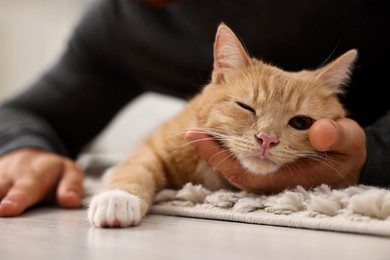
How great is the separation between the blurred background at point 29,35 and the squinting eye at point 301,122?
254 cm

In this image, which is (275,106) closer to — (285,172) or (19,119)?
(285,172)

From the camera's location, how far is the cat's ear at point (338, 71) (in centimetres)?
115

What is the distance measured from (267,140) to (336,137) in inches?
5.9

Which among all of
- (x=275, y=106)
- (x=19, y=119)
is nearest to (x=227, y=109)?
(x=275, y=106)

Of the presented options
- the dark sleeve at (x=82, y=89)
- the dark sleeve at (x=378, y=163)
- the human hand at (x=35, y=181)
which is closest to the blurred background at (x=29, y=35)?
the dark sleeve at (x=82, y=89)

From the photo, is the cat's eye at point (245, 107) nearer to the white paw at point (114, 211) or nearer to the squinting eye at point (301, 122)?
the squinting eye at point (301, 122)

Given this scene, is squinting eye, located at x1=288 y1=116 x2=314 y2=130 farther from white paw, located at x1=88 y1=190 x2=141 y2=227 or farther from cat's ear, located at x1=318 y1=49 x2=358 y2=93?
white paw, located at x1=88 y1=190 x2=141 y2=227

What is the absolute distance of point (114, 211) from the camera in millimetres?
982

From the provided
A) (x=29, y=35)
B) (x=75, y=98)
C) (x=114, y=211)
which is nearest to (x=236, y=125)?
(x=114, y=211)

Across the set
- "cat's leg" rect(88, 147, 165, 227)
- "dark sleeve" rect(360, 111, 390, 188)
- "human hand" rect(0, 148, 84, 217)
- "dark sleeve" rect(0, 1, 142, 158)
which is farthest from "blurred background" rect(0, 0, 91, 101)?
"dark sleeve" rect(360, 111, 390, 188)

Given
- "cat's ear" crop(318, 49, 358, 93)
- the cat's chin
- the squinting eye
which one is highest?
"cat's ear" crop(318, 49, 358, 93)

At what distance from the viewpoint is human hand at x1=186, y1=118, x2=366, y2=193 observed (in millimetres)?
1017

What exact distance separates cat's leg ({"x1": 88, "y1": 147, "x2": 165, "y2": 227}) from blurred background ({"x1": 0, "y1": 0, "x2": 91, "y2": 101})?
7.34ft

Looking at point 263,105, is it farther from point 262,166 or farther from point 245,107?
point 262,166
